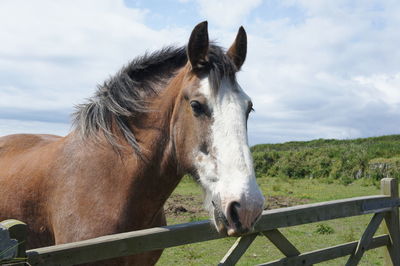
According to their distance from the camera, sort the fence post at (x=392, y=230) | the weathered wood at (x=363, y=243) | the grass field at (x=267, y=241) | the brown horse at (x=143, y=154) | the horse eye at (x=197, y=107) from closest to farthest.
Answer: the brown horse at (x=143, y=154) → the horse eye at (x=197, y=107) → the weathered wood at (x=363, y=243) → the fence post at (x=392, y=230) → the grass field at (x=267, y=241)

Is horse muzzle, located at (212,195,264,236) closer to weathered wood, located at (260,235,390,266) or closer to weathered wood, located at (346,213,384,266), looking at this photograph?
weathered wood, located at (260,235,390,266)

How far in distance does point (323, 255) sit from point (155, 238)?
249cm

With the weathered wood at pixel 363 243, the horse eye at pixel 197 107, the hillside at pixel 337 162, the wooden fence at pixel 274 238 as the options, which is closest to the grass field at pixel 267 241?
the wooden fence at pixel 274 238

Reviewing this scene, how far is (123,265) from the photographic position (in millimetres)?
2674

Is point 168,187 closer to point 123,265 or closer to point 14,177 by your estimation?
point 123,265

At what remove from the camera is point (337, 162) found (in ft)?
62.9

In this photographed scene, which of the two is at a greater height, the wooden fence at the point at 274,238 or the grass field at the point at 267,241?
the wooden fence at the point at 274,238

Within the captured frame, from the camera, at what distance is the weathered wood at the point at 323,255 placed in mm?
3764

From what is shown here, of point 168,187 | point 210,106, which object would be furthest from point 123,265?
point 210,106

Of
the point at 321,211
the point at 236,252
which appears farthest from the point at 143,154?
the point at 321,211

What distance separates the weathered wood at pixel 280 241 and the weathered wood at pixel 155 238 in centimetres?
12

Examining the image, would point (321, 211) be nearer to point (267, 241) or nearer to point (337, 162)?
point (267, 241)

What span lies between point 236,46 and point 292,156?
19072mm

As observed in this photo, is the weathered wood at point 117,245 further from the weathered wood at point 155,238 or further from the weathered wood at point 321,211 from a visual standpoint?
the weathered wood at point 321,211
